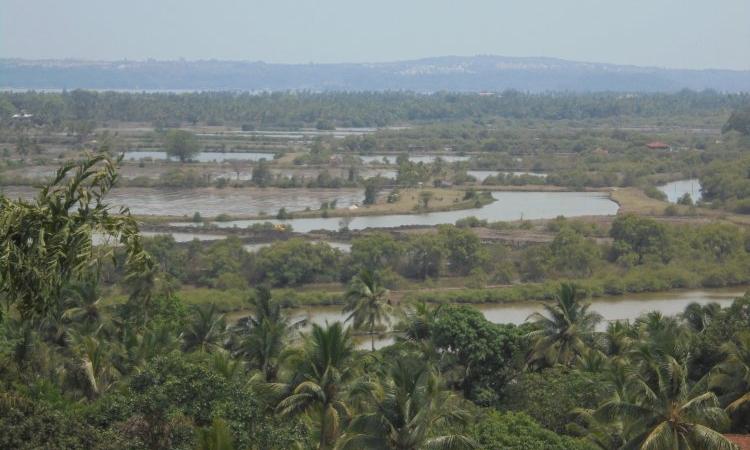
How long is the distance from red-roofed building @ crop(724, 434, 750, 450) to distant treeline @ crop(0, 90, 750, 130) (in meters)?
78.8

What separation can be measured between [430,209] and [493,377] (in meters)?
28.5

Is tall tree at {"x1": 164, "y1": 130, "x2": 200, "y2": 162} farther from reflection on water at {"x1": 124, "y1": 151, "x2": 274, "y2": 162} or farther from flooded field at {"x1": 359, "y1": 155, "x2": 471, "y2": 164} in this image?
flooded field at {"x1": 359, "y1": 155, "x2": 471, "y2": 164}

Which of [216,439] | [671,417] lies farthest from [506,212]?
[216,439]

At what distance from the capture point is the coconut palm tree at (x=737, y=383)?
12.8 m

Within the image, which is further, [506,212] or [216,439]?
[506,212]

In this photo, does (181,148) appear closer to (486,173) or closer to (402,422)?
(486,173)

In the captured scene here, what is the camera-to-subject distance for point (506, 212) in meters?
45.0

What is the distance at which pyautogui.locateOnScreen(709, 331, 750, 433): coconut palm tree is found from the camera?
12.8 metres

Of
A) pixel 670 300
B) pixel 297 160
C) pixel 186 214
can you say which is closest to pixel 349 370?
pixel 670 300

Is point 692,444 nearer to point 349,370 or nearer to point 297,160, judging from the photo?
point 349,370

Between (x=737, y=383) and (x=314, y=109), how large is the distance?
324ft

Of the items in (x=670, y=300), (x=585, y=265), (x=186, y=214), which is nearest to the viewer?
(x=670, y=300)

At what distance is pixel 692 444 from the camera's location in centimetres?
941

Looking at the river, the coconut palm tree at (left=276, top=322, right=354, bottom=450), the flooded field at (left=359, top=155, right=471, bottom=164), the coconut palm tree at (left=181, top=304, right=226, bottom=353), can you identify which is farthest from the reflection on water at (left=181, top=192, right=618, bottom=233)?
the coconut palm tree at (left=276, top=322, right=354, bottom=450)
